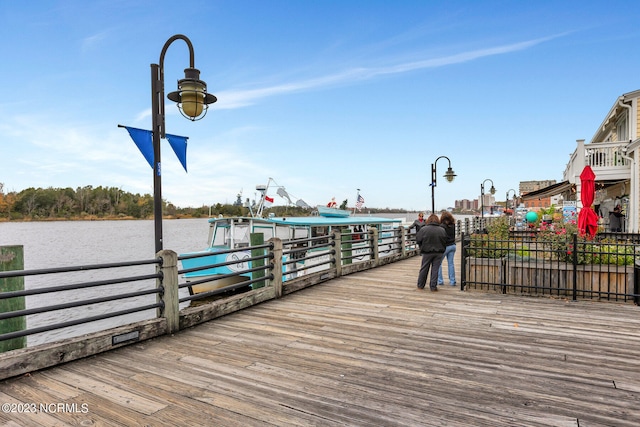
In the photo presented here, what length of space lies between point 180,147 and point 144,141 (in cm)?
71

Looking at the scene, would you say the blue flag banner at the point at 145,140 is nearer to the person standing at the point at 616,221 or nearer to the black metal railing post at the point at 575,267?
the black metal railing post at the point at 575,267

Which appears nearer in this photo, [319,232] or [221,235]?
[319,232]

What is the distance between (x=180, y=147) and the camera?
6637mm

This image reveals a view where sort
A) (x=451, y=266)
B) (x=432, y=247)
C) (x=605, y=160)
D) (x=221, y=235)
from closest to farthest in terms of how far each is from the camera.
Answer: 1. (x=432, y=247)
2. (x=451, y=266)
3. (x=221, y=235)
4. (x=605, y=160)

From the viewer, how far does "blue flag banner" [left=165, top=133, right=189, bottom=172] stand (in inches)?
256

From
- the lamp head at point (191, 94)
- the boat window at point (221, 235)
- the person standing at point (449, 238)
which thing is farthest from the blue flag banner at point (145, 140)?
the boat window at point (221, 235)

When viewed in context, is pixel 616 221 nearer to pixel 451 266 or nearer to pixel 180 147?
pixel 451 266

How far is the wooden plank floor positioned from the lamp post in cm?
221

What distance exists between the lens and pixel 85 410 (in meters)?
3.52

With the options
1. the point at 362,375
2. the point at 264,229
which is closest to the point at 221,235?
the point at 264,229

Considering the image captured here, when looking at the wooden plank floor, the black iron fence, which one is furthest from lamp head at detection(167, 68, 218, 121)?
the black iron fence

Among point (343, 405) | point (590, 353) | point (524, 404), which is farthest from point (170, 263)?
point (590, 353)

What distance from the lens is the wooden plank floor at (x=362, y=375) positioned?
3.41m

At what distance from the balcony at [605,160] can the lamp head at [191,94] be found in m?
16.0
